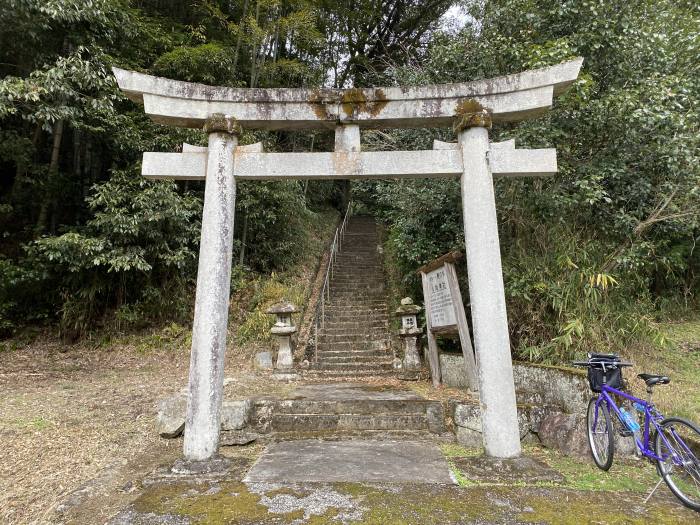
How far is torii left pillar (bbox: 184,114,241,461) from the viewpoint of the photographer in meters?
3.80

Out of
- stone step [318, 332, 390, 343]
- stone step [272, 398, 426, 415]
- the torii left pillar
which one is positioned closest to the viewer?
the torii left pillar

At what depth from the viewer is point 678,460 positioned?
2.98 m

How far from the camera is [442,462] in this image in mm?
3805

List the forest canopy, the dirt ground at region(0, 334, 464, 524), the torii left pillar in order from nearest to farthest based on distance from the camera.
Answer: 1. the dirt ground at region(0, 334, 464, 524)
2. the torii left pillar
3. the forest canopy

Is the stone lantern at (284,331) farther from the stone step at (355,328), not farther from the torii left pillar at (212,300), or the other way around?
the torii left pillar at (212,300)

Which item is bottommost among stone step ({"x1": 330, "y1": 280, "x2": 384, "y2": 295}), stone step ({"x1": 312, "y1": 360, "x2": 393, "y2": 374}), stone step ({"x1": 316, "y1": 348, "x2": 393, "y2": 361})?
stone step ({"x1": 312, "y1": 360, "x2": 393, "y2": 374})

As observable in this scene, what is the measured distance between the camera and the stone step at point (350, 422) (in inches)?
196

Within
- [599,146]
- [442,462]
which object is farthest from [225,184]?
[599,146]

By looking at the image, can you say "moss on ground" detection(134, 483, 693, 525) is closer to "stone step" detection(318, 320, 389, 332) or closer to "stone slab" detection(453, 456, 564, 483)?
"stone slab" detection(453, 456, 564, 483)

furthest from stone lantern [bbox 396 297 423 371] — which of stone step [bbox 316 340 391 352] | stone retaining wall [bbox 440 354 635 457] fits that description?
stone retaining wall [bbox 440 354 635 457]

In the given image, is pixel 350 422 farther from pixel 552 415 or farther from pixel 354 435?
pixel 552 415

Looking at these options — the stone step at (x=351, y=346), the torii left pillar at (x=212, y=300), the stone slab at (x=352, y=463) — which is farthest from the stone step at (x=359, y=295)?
the torii left pillar at (x=212, y=300)

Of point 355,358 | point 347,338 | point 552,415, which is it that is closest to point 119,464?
point 552,415

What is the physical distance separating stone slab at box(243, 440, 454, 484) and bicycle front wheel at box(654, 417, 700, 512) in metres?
1.56
